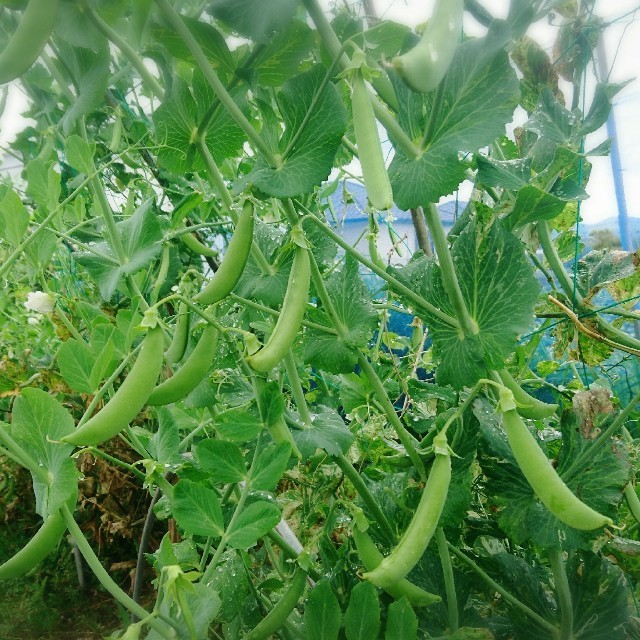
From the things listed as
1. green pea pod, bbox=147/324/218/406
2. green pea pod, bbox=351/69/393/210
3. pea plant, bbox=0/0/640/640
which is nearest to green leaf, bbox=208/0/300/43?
pea plant, bbox=0/0/640/640

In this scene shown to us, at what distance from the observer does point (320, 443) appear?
2.72 ft

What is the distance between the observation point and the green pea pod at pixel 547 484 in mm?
616

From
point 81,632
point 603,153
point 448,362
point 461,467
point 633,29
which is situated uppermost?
point 633,29

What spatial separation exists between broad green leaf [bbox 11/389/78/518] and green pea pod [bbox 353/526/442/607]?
1.33 ft

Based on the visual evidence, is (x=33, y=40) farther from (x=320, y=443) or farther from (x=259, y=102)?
(x=320, y=443)

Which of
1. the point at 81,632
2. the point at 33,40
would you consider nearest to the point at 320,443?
the point at 33,40

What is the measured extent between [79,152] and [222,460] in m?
0.61

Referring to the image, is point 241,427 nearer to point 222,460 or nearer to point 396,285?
point 222,460

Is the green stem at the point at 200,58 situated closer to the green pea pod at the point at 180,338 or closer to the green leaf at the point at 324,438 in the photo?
the green pea pod at the point at 180,338

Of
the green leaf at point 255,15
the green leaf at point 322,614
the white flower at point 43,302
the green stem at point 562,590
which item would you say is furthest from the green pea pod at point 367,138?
the white flower at point 43,302

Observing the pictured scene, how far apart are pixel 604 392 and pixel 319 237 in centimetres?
56

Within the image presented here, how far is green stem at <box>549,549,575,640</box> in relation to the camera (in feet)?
2.82

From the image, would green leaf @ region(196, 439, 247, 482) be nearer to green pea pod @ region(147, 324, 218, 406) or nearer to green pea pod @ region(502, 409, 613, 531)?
green pea pod @ region(147, 324, 218, 406)

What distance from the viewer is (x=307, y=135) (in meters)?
0.73
